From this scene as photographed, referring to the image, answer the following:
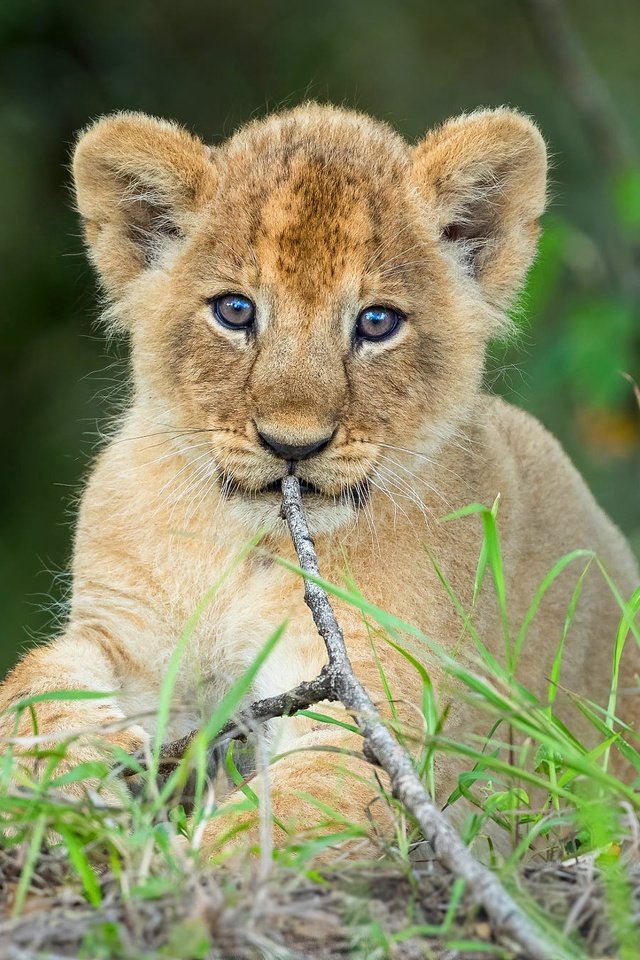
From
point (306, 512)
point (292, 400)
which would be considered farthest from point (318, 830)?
point (292, 400)

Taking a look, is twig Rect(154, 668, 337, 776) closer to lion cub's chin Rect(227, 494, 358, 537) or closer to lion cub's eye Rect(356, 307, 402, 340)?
lion cub's chin Rect(227, 494, 358, 537)

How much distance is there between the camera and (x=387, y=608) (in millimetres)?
3732

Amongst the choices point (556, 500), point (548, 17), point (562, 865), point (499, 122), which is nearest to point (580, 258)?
point (548, 17)

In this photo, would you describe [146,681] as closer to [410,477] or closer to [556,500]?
[410,477]

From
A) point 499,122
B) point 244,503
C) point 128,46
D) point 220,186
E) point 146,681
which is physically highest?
point 128,46

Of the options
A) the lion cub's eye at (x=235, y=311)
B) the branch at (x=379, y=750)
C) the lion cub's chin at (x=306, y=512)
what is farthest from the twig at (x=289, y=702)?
the lion cub's eye at (x=235, y=311)

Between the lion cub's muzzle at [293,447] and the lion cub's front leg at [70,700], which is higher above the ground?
the lion cub's muzzle at [293,447]

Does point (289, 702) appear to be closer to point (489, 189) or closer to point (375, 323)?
point (375, 323)

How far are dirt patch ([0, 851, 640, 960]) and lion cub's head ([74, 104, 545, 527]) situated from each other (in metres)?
1.29

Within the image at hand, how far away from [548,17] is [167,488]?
17.6 feet

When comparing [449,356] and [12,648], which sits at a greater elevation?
[449,356]

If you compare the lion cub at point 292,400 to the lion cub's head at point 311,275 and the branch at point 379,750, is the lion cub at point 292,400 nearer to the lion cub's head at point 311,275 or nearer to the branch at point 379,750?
the lion cub's head at point 311,275

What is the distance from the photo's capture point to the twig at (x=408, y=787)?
2.06 metres

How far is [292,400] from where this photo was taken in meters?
3.35
